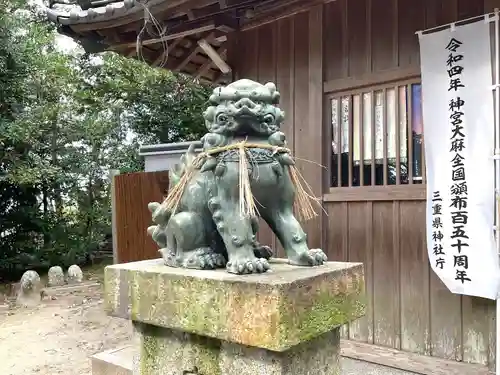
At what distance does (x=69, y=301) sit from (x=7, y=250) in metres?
2.72

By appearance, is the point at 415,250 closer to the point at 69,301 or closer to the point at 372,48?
the point at 372,48

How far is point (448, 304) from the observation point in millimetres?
3438

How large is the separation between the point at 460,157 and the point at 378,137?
2.35ft

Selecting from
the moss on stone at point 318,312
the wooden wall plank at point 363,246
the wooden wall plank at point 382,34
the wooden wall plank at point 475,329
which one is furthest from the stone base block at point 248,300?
the wooden wall plank at point 382,34

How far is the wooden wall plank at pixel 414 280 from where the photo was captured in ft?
11.7

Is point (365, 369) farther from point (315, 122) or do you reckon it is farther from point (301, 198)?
point (301, 198)

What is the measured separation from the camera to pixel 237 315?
1.53m

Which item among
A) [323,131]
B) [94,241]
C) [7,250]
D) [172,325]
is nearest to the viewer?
[172,325]

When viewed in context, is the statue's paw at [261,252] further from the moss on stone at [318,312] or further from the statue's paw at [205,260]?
the moss on stone at [318,312]

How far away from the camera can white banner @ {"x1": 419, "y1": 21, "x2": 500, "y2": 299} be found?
125 inches

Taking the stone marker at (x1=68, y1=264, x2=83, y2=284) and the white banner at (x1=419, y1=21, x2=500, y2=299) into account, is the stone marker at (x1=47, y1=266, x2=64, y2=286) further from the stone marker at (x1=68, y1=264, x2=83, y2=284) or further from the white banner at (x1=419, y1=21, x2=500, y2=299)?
the white banner at (x1=419, y1=21, x2=500, y2=299)

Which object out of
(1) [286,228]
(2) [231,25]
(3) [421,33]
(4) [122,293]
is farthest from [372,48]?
(4) [122,293]

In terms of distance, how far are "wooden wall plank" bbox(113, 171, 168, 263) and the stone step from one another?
1911mm

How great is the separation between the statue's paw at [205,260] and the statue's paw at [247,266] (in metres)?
0.13
